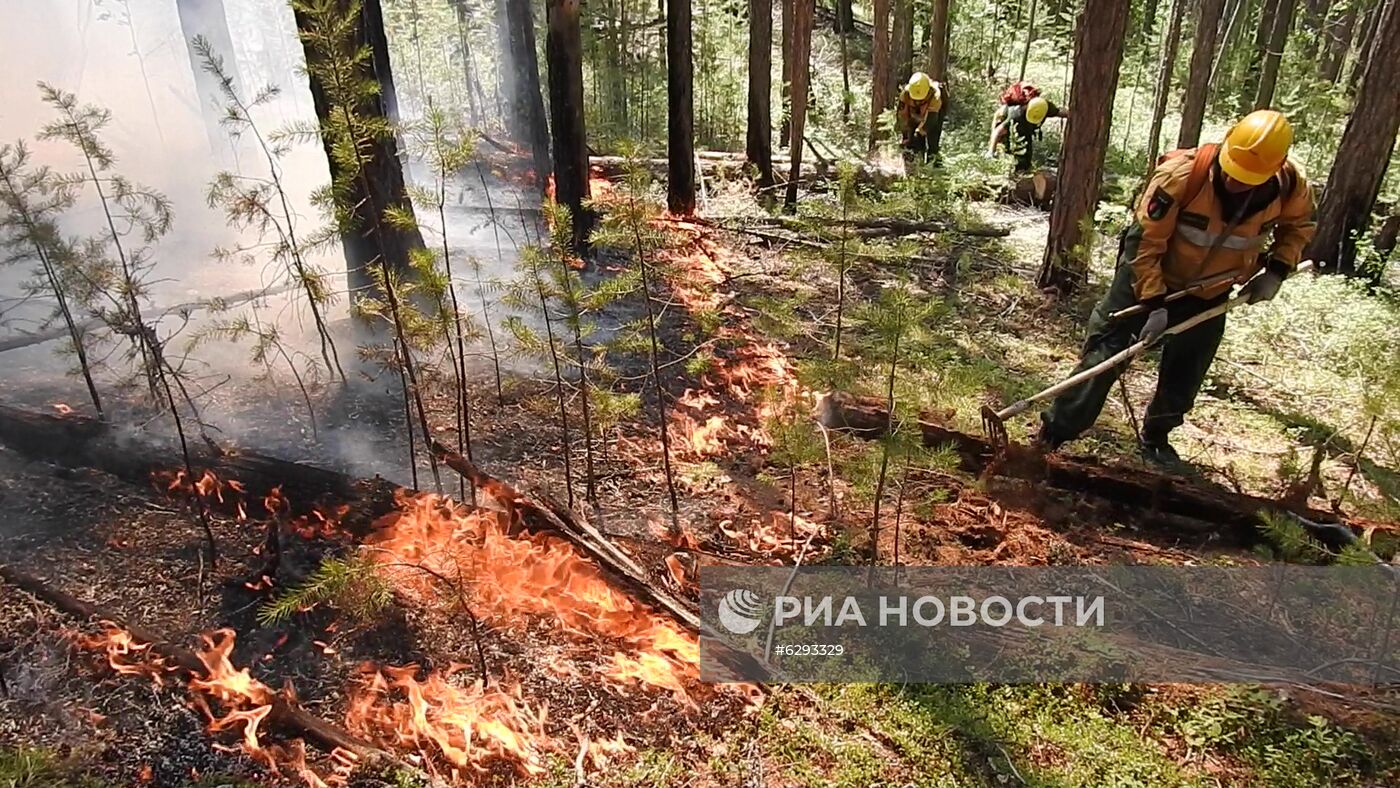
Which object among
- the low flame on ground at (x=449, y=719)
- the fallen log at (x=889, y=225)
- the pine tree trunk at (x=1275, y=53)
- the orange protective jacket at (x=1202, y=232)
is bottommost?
the low flame on ground at (x=449, y=719)

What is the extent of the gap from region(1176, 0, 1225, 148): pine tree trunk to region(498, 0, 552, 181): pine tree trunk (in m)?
9.34

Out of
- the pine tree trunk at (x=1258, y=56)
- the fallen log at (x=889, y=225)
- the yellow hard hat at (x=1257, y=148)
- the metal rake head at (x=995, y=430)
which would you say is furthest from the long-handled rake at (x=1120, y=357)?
the pine tree trunk at (x=1258, y=56)

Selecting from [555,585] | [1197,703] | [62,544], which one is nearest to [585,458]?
[555,585]

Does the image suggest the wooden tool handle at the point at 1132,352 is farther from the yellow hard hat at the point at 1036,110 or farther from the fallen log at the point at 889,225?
the yellow hard hat at the point at 1036,110

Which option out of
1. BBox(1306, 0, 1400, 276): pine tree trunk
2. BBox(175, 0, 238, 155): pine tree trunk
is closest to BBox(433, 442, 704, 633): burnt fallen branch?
BBox(1306, 0, 1400, 276): pine tree trunk

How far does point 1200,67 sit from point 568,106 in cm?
901

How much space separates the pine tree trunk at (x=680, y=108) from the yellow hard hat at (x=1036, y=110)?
5.93 metres

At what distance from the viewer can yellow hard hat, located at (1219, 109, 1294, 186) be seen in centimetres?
397

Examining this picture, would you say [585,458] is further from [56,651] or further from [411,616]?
[56,651]

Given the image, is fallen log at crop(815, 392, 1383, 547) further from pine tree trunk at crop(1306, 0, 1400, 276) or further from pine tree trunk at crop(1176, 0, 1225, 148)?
pine tree trunk at crop(1176, 0, 1225, 148)

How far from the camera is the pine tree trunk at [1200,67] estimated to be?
10375 millimetres

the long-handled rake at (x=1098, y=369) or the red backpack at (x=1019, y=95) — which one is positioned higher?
the red backpack at (x=1019, y=95)

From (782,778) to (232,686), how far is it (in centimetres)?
230

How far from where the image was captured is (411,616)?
3.68 meters
